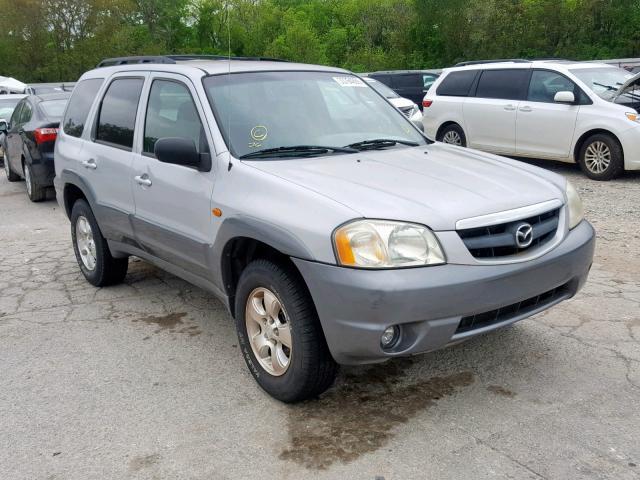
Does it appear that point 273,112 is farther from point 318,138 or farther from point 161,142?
point 161,142

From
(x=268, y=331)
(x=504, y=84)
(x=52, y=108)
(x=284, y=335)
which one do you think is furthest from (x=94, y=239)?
(x=504, y=84)

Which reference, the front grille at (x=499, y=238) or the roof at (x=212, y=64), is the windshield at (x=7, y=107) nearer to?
the roof at (x=212, y=64)

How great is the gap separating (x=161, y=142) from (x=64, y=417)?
5.17 ft

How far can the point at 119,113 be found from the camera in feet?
17.1

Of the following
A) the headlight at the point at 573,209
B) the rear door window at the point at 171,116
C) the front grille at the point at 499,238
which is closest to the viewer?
the front grille at the point at 499,238

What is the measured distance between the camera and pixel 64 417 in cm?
371

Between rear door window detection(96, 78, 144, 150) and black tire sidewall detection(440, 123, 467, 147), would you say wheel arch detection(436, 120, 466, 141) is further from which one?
rear door window detection(96, 78, 144, 150)

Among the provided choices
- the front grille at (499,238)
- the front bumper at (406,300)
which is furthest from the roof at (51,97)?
the front grille at (499,238)

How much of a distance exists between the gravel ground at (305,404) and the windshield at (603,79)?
5391mm

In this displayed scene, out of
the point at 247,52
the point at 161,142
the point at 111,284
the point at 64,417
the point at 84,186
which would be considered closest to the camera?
the point at 64,417

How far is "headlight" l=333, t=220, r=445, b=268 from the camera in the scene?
323 cm

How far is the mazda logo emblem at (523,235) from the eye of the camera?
11.3ft

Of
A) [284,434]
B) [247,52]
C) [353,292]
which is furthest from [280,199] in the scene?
[247,52]

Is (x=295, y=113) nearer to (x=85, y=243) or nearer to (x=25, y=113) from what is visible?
(x=85, y=243)
